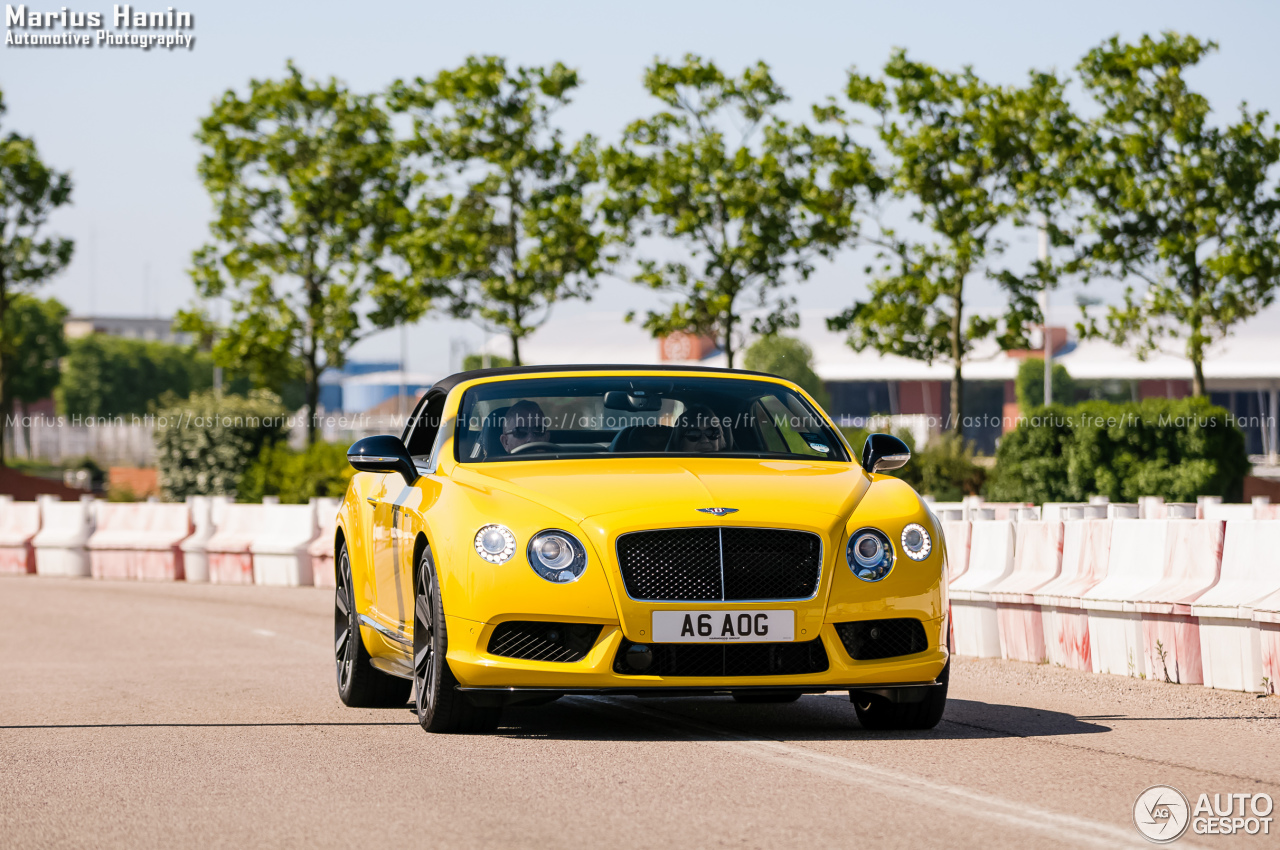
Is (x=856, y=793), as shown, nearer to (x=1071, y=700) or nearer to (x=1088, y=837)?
(x=1088, y=837)

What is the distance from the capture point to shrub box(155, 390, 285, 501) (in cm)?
4181

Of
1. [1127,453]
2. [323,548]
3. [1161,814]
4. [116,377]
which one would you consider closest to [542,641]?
[1161,814]

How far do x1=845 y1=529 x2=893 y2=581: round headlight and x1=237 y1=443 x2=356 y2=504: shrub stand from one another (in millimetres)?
30010

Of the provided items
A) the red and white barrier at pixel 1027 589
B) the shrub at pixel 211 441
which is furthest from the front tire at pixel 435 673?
the shrub at pixel 211 441

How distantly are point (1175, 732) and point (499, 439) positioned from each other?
3.14 meters

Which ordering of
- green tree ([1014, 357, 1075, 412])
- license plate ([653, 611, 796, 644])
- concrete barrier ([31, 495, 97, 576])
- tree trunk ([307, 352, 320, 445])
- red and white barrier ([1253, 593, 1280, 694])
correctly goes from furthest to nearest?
green tree ([1014, 357, 1075, 412])
tree trunk ([307, 352, 320, 445])
concrete barrier ([31, 495, 97, 576])
red and white barrier ([1253, 593, 1280, 694])
license plate ([653, 611, 796, 644])

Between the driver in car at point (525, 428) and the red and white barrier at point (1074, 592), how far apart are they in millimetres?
3815

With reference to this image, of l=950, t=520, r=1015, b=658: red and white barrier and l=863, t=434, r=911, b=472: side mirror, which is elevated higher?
l=863, t=434, r=911, b=472: side mirror

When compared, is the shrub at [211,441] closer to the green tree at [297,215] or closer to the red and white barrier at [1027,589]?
the green tree at [297,215]

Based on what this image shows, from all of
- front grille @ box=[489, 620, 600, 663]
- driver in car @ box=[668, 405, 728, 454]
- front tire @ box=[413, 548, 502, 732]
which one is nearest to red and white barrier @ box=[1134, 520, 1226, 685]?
driver in car @ box=[668, 405, 728, 454]

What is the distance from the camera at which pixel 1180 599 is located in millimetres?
9562

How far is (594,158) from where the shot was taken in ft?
126

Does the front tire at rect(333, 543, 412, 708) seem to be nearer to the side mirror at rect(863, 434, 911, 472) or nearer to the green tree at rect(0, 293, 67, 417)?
the side mirror at rect(863, 434, 911, 472)

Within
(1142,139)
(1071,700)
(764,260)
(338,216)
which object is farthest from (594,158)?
(1071,700)
